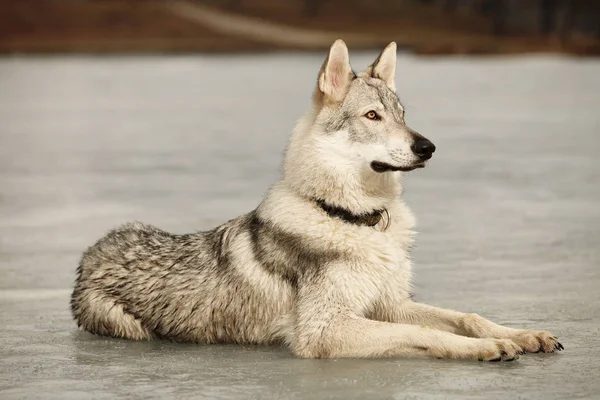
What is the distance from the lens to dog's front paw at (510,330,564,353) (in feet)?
22.5

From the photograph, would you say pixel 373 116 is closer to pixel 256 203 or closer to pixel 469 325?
pixel 469 325

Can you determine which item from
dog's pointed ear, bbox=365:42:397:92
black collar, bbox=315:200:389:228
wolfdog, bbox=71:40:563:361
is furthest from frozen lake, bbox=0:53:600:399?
dog's pointed ear, bbox=365:42:397:92

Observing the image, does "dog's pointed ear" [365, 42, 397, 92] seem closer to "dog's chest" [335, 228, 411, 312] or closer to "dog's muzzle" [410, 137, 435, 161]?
"dog's muzzle" [410, 137, 435, 161]

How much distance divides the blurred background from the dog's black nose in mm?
47324

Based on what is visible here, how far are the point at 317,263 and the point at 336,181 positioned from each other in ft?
1.66

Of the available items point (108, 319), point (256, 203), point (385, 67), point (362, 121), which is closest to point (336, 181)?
point (362, 121)

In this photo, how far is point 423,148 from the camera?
7098 mm

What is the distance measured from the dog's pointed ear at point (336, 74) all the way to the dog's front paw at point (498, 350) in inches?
69.0

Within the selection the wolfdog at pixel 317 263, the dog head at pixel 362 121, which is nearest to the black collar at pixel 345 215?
the wolfdog at pixel 317 263

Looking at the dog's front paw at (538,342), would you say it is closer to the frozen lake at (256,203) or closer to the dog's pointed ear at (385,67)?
the frozen lake at (256,203)

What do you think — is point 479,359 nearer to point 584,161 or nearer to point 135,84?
point 584,161

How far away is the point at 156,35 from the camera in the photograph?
67.1 meters

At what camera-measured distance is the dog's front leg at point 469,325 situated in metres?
6.88

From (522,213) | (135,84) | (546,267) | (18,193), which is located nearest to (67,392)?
(546,267)
